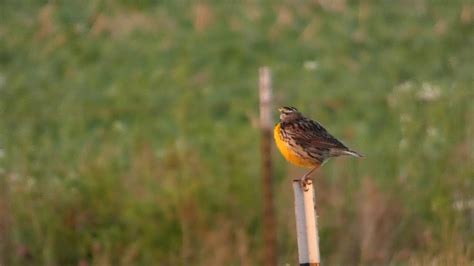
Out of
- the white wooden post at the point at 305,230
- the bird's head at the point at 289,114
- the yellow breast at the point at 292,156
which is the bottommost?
the white wooden post at the point at 305,230

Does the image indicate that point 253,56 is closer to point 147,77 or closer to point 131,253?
point 147,77

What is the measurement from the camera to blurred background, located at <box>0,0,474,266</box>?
49.0ft

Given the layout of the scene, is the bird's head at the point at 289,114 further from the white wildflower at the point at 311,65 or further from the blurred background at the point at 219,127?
the white wildflower at the point at 311,65

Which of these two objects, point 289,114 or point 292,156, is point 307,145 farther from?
point 289,114

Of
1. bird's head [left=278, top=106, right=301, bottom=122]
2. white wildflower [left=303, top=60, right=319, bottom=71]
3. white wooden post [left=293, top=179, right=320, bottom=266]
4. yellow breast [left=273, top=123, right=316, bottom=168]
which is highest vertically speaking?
white wildflower [left=303, top=60, right=319, bottom=71]

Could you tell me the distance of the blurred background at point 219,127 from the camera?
49.0 feet

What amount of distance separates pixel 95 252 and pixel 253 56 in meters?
8.26

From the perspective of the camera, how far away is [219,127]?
61.5ft

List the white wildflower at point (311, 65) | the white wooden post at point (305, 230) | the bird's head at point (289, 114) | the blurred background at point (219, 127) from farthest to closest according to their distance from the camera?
the white wildflower at point (311, 65) → the blurred background at point (219, 127) → the bird's head at point (289, 114) → the white wooden post at point (305, 230)

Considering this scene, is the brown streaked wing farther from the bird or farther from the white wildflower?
the white wildflower

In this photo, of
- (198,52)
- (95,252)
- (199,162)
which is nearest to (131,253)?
(95,252)

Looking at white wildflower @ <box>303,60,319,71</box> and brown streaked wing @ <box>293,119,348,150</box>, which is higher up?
white wildflower @ <box>303,60,319,71</box>

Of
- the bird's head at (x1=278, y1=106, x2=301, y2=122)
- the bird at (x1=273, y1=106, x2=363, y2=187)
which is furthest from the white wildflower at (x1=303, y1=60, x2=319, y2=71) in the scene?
the bird at (x1=273, y1=106, x2=363, y2=187)

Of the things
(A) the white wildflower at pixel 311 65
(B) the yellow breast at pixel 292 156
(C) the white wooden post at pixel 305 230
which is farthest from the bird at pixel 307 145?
(A) the white wildflower at pixel 311 65
